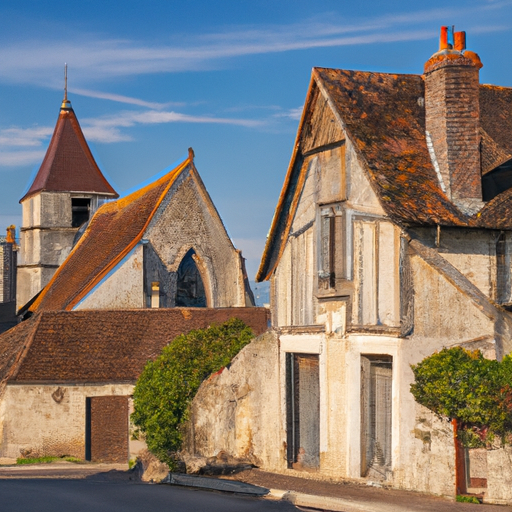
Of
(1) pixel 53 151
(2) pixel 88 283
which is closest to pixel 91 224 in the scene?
(1) pixel 53 151

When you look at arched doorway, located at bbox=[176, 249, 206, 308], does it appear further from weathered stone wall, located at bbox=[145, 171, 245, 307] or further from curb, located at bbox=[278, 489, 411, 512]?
curb, located at bbox=[278, 489, 411, 512]

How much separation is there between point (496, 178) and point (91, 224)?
23.8m

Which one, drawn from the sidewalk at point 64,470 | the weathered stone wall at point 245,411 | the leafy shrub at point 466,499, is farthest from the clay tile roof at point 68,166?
the leafy shrub at point 466,499

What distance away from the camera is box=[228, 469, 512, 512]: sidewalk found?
1337 cm

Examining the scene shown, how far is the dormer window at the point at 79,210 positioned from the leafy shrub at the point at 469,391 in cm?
2922

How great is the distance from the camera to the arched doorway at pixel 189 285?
34219mm

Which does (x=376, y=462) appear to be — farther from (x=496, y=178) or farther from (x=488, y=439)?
(x=496, y=178)

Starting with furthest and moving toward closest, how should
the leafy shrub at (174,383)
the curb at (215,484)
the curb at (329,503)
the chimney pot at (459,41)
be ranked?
the leafy shrub at (174,383), the chimney pot at (459,41), the curb at (215,484), the curb at (329,503)

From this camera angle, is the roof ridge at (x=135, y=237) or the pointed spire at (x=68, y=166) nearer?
the roof ridge at (x=135, y=237)

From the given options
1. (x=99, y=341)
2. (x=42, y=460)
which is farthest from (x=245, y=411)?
(x=99, y=341)

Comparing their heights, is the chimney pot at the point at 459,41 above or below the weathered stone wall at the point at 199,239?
above

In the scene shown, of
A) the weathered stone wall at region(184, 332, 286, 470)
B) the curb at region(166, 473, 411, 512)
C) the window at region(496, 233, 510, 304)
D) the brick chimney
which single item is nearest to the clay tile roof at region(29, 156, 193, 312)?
the weathered stone wall at region(184, 332, 286, 470)

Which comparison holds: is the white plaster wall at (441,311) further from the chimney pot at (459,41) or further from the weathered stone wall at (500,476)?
the chimney pot at (459,41)

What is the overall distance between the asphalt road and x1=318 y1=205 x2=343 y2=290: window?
13.9 feet
